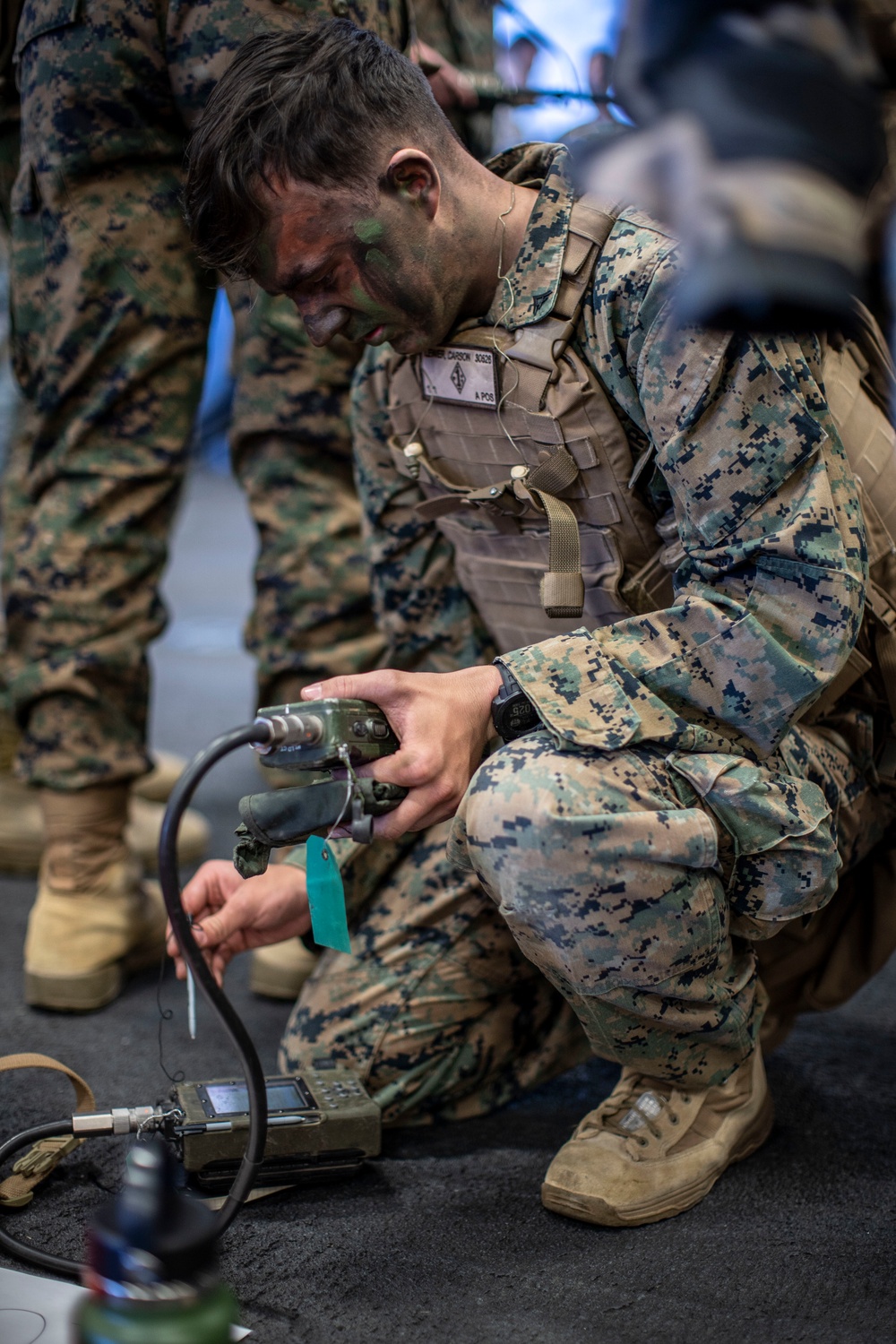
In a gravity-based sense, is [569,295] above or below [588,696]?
above

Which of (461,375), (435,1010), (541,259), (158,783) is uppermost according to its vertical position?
(541,259)

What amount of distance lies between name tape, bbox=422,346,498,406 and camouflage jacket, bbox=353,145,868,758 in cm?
10

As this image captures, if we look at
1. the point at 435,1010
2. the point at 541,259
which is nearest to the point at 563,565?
the point at 541,259

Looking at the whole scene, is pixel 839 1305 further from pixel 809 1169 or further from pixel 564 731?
pixel 564 731

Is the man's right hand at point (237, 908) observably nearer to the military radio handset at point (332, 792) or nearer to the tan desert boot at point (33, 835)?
the military radio handset at point (332, 792)

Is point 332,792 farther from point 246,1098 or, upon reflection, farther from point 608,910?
point 246,1098

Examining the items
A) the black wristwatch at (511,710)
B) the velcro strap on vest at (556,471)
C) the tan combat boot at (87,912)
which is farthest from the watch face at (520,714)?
the tan combat boot at (87,912)

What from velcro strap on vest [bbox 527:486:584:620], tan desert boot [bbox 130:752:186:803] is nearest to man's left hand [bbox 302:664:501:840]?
velcro strap on vest [bbox 527:486:584:620]

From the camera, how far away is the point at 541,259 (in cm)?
127

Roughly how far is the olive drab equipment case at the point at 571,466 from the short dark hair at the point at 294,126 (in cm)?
21

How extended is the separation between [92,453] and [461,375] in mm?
654

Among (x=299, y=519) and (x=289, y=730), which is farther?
(x=299, y=519)

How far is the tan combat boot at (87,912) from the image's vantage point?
1.68 m

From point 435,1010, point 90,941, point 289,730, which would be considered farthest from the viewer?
point 90,941
